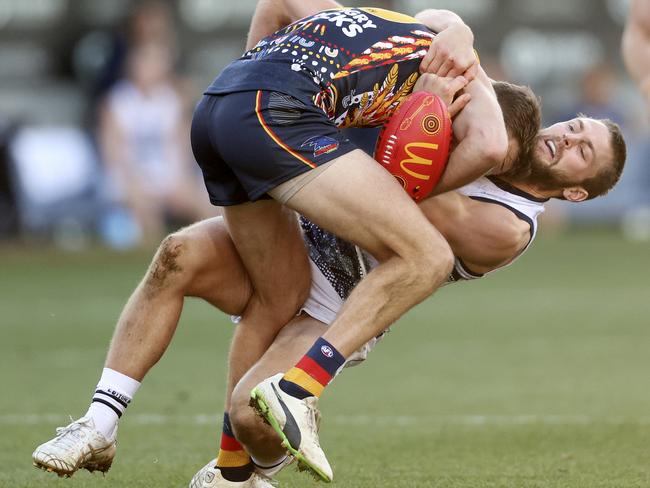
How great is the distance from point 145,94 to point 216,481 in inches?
392

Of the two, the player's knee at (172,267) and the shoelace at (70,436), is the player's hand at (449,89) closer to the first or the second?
the player's knee at (172,267)

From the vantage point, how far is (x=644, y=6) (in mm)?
8172

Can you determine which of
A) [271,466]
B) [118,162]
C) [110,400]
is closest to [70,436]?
[110,400]

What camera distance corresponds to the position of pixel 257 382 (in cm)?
575

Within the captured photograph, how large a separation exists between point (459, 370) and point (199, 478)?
359 cm

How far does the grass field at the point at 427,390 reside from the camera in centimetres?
634

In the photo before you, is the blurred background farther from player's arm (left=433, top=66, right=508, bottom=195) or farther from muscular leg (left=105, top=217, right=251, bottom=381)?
player's arm (left=433, top=66, right=508, bottom=195)

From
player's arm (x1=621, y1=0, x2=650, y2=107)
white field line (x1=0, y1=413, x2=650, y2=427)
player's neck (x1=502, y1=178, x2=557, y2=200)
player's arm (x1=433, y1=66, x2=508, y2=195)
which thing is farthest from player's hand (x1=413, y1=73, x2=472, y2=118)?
player's arm (x1=621, y1=0, x2=650, y2=107)


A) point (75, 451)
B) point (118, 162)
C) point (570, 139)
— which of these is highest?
point (570, 139)

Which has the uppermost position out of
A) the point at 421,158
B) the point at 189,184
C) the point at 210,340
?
the point at 421,158

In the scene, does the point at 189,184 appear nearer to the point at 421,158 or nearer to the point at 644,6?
the point at 644,6

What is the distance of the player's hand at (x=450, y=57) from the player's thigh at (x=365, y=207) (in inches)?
20.3

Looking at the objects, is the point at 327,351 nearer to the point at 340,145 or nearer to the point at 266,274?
the point at 340,145

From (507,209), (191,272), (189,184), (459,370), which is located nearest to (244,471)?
(191,272)
